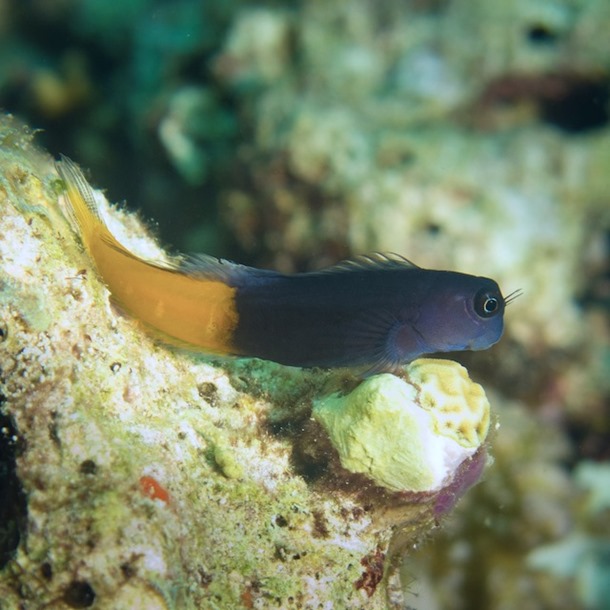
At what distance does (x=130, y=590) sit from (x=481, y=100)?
3438 millimetres

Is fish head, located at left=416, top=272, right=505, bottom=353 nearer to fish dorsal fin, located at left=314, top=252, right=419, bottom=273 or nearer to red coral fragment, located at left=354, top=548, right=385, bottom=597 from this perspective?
fish dorsal fin, located at left=314, top=252, right=419, bottom=273

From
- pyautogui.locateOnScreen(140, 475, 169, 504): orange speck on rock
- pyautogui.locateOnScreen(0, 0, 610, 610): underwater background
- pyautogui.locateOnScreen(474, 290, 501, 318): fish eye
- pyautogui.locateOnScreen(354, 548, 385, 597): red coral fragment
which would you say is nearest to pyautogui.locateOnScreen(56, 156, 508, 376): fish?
pyautogui.locateOnScreen(474, 290, 501, 318): fish eye

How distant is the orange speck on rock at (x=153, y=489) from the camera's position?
7.35 ft

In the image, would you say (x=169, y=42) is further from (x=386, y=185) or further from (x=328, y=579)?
(x=328, y=579)

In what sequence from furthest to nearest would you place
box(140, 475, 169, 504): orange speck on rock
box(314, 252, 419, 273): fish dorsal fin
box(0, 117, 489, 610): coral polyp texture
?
box(314, 252, 419, 273): fish dorsal fin, box(140, 475, 169, 504): orange speck on rock, box(0, 117, 489, 610): coral polyp texture

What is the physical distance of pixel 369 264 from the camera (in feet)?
10.4

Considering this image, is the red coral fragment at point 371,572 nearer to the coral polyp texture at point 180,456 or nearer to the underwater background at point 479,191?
the coral polyp texture at point 180,456

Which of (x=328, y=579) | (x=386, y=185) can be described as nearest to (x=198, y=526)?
(x=328, y=579)

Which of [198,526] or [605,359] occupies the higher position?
[605,359]

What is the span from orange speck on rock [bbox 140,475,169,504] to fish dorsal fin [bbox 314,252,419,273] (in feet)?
5.28

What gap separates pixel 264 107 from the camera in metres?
3.67

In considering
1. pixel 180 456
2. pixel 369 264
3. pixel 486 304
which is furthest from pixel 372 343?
pixel 180 456

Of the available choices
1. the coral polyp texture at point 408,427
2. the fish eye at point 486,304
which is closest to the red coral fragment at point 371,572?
the coral polyp texture at point 408,427

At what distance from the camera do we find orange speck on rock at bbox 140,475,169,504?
2240mm
